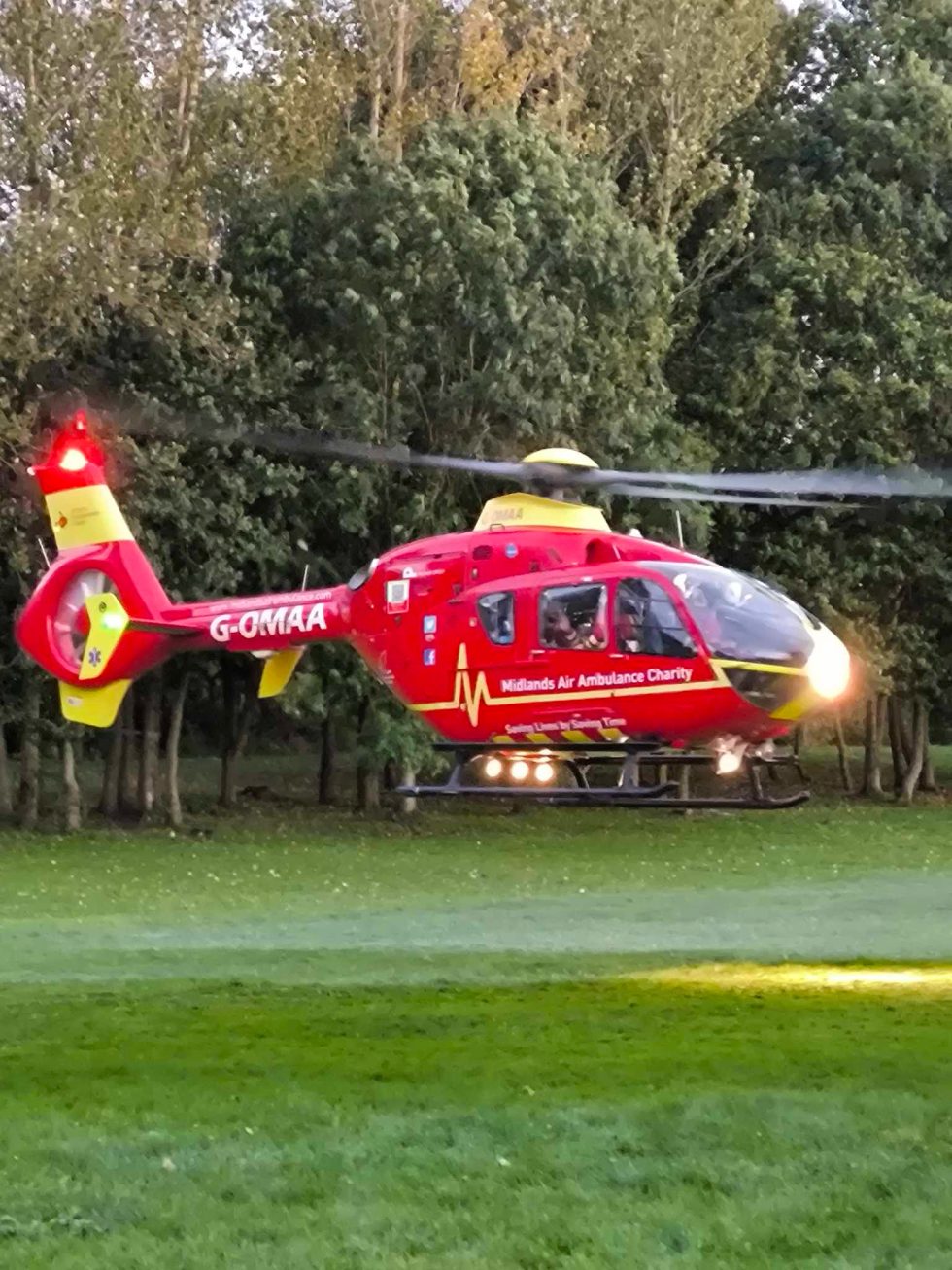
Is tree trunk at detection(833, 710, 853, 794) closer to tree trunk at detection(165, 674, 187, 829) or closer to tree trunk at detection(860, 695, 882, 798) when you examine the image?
tree trunk at detection(860, 695, 882, 798)

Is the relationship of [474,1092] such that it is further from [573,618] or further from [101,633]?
[101,633]

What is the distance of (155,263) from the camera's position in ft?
126

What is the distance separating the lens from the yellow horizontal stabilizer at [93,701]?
2380 cm

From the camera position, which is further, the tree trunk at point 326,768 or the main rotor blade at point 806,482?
the tree trunk at point 326,768

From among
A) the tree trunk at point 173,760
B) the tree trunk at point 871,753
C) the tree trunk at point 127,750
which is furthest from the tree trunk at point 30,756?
the tree trunk at point 871,753

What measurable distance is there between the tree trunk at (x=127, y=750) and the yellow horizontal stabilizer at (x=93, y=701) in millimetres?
20157

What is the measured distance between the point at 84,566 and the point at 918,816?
103 feet

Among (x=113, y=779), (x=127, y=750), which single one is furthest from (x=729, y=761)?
(x=127, y=750)

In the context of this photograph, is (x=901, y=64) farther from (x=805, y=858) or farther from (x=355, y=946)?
(x=355, y=946)

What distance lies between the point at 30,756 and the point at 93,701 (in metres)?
19.7

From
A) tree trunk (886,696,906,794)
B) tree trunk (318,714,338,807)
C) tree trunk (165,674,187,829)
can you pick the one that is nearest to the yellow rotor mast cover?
tree trunk (165,674,187,829)

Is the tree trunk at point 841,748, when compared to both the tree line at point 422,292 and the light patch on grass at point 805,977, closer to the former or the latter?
the tree line at point 422,292

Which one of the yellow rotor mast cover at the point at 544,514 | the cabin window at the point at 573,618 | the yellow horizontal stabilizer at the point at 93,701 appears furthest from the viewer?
the yellow horizontal stabilizer at the point at 93,701

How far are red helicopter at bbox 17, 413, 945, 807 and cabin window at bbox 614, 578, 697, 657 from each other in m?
0.01
